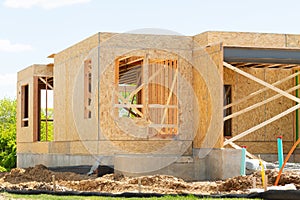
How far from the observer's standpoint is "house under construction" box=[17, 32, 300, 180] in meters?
17.4

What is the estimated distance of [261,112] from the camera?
66.6 feet

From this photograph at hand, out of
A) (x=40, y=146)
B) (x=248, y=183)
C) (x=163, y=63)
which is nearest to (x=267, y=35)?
(x=163, y=63)

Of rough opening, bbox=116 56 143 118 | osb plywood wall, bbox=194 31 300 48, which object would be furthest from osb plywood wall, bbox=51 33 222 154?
rough opening, bbox=116 56 143 118

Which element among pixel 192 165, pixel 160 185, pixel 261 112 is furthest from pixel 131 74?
pixel 160 185

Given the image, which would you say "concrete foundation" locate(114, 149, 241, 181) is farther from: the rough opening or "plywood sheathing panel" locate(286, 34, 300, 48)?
"plywood sheathing panel" locate(286, 34, 300, 48)

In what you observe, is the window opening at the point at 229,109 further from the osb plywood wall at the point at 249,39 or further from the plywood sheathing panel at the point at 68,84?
the plywood sheathing panel at the point at 68,84

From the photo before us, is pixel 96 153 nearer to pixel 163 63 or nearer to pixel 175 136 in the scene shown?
pixel 175 136

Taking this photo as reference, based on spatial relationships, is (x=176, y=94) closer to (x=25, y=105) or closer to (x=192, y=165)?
(x=192, y=165)

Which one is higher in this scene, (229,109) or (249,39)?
(249,39)

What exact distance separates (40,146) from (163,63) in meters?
6.02

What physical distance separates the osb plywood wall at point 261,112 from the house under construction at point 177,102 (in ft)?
0.10

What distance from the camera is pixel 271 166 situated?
1686cm

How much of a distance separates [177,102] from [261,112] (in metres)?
2.97

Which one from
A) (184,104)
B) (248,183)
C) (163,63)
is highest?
(163,63)
